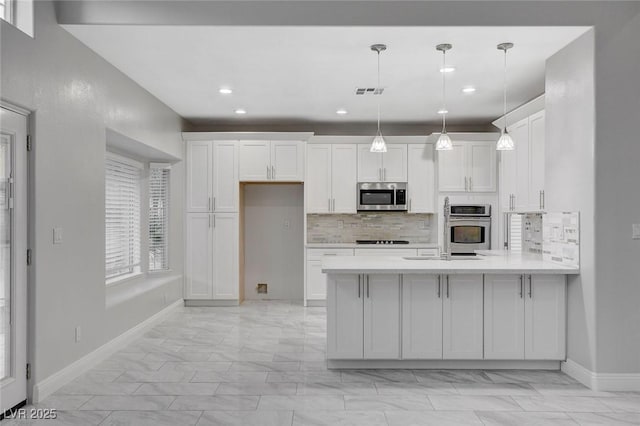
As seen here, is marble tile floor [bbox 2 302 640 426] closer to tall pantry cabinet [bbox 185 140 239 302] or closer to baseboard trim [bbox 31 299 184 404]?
baseboard trim [bbox 31 299 184 404]

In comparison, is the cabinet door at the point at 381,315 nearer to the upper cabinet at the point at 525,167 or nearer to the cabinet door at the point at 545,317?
the cabinet door at the point at 545,317

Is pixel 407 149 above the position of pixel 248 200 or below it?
above

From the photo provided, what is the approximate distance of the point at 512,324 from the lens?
12.7ft

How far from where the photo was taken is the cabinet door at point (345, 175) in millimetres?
7070

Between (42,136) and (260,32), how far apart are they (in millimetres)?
1669

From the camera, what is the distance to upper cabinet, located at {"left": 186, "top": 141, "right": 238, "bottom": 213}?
6914 mm

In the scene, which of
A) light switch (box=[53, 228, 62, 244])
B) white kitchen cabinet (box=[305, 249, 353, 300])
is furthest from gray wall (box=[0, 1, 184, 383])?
white kitchen cabinet (box=[305, 249, 353, 300])

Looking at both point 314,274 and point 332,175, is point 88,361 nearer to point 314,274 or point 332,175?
point 314,274

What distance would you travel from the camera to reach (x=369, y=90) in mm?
5332

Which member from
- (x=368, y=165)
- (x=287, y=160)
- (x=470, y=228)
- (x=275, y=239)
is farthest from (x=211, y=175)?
(x=470, y=228)


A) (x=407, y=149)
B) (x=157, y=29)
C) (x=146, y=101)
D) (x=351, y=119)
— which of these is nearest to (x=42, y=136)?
(x=157, y=29)

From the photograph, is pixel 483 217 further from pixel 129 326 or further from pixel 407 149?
pixel 129 326

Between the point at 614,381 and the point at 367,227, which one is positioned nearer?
the point at 614,381

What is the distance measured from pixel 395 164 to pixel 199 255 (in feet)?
9.88
